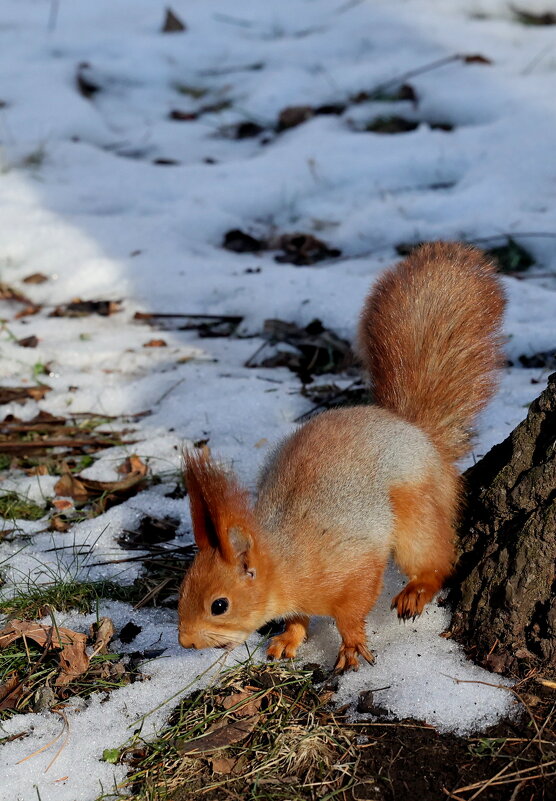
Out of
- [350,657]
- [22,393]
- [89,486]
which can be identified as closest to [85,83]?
[22,393]

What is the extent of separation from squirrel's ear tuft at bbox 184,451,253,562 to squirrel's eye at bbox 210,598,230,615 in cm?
9

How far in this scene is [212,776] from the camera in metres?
1.65

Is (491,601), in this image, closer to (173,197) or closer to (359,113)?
(173,197)

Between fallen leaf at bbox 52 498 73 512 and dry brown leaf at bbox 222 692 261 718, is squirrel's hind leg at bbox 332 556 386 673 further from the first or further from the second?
fallen leaf at bbox 52 498 73 512

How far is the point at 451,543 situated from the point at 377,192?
2644 mm

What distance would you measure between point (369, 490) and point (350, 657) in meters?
0.36

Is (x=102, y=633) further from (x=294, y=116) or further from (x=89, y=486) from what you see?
(x=294, y=116)

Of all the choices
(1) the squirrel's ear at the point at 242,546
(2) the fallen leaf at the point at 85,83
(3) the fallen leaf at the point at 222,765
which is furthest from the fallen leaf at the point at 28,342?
(2) the fallen leaf at the point at 85,83

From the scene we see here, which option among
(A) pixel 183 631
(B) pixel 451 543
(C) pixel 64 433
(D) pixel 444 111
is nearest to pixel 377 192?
(D) pixel 444 111

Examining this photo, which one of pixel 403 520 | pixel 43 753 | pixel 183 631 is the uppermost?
pixel 403 520

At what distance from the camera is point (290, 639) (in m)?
2.02

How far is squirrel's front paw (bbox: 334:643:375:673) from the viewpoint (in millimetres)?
1886

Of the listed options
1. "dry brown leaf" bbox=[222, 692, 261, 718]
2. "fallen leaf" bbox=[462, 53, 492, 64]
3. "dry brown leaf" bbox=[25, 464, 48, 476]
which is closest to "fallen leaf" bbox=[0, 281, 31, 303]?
"dry brown leaf" bbox=[25, 464, 48, 476]

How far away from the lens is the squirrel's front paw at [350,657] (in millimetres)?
1886
